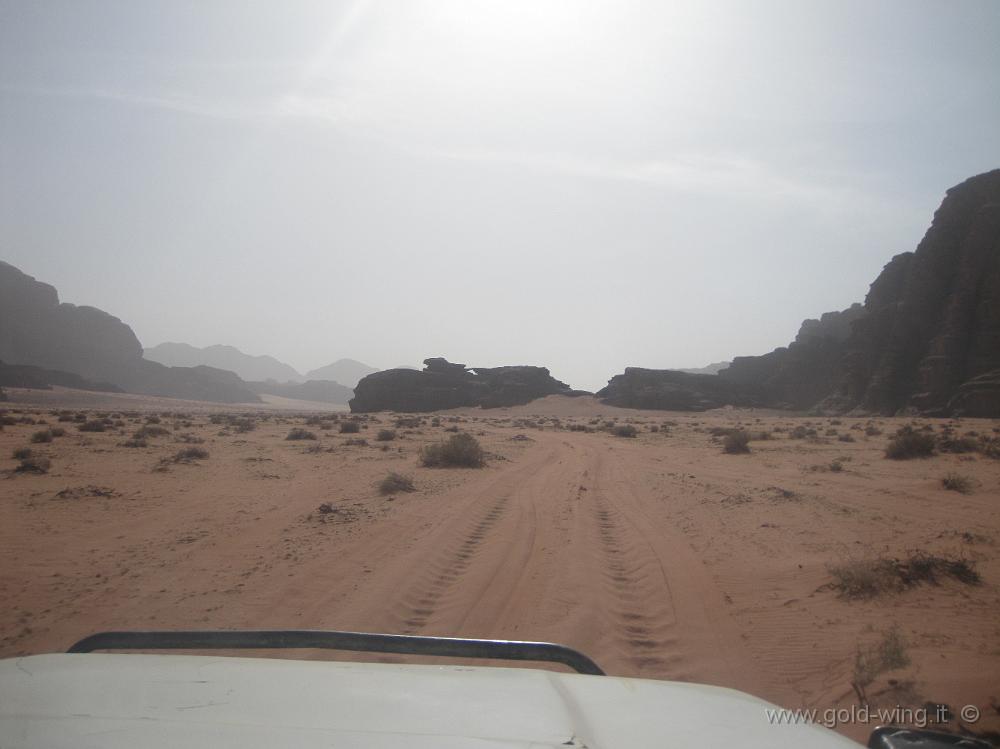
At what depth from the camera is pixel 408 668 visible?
10.0 feet

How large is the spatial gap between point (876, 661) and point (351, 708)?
4.34 m

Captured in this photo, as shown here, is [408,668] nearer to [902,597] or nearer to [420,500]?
[902,597]

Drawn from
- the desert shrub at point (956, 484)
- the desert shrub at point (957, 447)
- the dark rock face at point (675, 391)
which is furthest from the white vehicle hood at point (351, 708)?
the dark rock face at point (675, 391)

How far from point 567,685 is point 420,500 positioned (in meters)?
9.71

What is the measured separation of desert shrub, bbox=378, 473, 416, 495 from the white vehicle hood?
10.1 m

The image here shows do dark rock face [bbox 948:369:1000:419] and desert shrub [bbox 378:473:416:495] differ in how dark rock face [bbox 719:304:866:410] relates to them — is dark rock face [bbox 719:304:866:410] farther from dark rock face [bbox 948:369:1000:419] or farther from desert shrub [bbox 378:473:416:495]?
desert shrub [bbox 378:473:416:495]

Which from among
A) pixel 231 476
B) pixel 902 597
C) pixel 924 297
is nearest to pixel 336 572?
pixel 902 597

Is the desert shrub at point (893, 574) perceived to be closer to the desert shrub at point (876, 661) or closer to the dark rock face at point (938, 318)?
the desert shrub at point (876, 661)

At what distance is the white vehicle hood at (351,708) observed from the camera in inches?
85.9

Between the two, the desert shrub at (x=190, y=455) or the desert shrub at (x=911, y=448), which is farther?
the desert shrub at (x=911, y=448)

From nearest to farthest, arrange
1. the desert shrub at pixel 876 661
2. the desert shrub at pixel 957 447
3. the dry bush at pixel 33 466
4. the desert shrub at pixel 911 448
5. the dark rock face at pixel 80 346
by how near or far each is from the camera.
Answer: the desert shrub at pixel 876 661, the dry bush at pixel 33 466, the desert shrub at pixel 911 448, the desert shrub at pixel 957 447, the dark rock face at pixel 80 346

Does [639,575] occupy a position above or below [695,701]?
below

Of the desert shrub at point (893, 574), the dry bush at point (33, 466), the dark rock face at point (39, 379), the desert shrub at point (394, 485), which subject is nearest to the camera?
the desert shrub at point (893, 574)

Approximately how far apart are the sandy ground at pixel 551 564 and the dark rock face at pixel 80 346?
138552mm
